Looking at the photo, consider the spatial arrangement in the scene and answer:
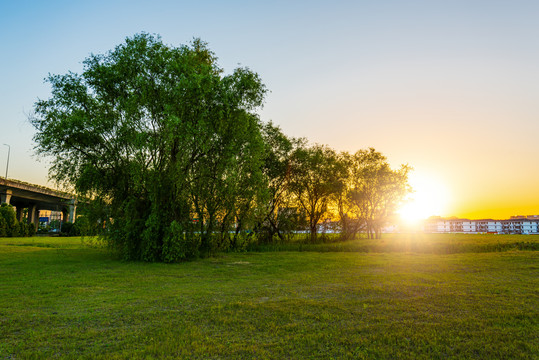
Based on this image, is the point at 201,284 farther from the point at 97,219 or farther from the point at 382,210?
the point at 382,210

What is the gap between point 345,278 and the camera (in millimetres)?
14242

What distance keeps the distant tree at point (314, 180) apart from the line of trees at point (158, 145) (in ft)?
47.3

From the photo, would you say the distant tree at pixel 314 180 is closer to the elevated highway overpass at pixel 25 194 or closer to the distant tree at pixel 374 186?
the distant tree at pixel 374 186

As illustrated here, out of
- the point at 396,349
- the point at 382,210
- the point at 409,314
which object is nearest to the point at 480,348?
the point at 396,349

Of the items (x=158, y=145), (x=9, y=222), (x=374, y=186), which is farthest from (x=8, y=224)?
(x=374, y=186)

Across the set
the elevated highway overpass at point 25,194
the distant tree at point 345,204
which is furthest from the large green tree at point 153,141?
the elevated highway overpass at point 25,194

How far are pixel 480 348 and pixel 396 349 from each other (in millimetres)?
1567

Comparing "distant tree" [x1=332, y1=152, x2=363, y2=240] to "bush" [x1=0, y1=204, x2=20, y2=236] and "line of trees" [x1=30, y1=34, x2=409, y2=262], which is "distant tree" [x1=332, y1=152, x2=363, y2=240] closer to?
"line of trees" [x1=30, y1=34, x2=409, y2=262]

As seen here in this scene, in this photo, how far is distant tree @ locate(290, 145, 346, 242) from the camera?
3825cm

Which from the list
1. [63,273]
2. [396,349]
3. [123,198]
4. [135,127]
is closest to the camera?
[396,349]

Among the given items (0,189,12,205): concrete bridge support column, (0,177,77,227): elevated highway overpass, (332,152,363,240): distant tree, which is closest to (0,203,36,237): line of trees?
(0,177,77,227): elevated highway overpass

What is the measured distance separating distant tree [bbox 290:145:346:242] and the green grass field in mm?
23899

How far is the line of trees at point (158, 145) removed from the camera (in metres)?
20.1

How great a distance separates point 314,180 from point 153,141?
23749 millimetres
